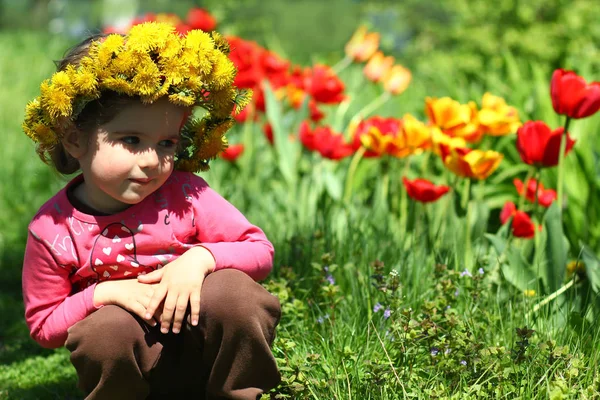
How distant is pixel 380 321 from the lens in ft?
8.16

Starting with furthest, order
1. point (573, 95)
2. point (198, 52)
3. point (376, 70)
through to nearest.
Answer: point (376, 70) < point (573, 95) < point (198, 52)

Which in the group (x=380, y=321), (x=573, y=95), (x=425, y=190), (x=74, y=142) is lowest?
(x=380, y=321)

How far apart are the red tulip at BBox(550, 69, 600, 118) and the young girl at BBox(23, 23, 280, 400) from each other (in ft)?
3.69

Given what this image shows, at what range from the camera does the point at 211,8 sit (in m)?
8.09

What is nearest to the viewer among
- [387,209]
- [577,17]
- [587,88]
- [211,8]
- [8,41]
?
[587,88]

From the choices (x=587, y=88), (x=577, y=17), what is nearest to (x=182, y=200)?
(x=587, y=88)

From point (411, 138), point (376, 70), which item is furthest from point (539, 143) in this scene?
point (376, 70)

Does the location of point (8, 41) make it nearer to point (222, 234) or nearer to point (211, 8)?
point (211, 8)

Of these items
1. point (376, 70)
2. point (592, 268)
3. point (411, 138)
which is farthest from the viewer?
point (376, 70)

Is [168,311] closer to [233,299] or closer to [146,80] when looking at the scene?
[233,299]

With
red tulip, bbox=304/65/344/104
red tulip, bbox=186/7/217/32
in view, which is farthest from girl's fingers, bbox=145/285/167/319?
red tulip, bbox=186/7/217/32

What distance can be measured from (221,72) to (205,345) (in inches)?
27.3

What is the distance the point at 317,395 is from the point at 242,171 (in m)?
2.43

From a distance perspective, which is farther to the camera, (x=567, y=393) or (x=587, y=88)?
(x=587, y=88)
